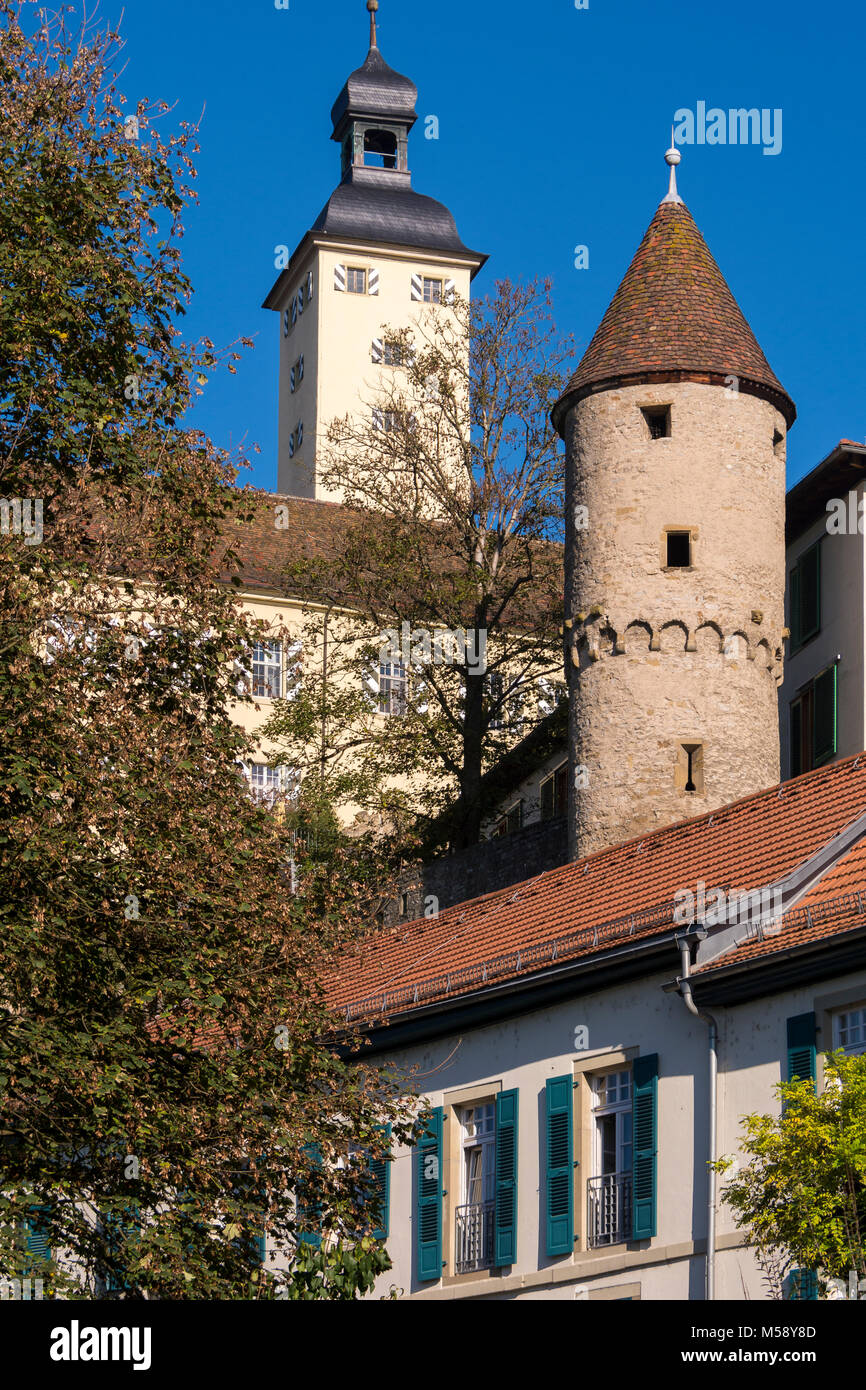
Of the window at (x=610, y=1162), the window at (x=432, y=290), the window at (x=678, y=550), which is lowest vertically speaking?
the window at (x=610, y=1162)

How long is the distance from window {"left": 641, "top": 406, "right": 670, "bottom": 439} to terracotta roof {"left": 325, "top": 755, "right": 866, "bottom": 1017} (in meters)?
7.25

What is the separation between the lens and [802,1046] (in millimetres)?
18172

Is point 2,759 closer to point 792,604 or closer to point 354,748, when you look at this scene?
point 792,604

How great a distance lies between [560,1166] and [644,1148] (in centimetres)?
110

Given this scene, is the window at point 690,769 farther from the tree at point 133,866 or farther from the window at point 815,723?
the tree at point 133,866

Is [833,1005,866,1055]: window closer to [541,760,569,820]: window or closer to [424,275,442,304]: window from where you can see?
[541,760,569,820]: window

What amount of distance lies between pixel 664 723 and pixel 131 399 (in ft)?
42.5

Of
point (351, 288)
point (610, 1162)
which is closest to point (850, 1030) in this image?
point (610, 1162)

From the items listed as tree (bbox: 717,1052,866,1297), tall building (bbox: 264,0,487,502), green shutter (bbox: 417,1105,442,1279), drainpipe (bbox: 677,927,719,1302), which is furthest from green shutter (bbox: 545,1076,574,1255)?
tall building (bbox: 264,0,487,502)

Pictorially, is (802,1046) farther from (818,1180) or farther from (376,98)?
(376,98)

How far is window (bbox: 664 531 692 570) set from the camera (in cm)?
3030

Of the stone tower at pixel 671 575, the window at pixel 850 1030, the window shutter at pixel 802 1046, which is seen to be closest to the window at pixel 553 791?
the stone tower at pixel 671 575

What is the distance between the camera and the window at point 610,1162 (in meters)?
19.7

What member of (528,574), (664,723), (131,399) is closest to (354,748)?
(528,574)
